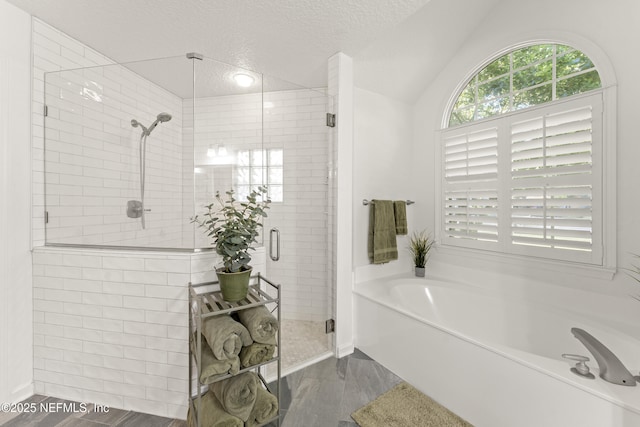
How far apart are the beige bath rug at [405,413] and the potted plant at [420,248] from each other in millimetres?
1257

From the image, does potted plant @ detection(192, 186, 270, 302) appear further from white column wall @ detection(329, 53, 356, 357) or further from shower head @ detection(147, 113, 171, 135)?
white column wall @ detection(329, 53, 356, 357)

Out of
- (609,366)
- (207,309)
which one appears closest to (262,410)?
(207,309)

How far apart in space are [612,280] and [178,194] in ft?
9.46

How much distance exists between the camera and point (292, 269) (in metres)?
2.26

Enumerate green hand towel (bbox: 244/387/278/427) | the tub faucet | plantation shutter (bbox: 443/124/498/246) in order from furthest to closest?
plantation shutter (bbox: 443/124/498/246), green hand towel (bbox: 244/387/278/427), the tub faucet

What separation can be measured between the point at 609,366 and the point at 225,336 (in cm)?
176

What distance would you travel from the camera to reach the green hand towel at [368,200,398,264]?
2.61 metres

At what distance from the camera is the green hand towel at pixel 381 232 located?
261 cm

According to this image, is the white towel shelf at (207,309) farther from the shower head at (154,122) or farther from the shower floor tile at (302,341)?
the shower head at (154,122)

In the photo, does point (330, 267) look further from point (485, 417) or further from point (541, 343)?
point (541, 343)

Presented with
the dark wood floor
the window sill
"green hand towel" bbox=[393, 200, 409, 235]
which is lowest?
the dark wood floor

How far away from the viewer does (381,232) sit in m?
2.63

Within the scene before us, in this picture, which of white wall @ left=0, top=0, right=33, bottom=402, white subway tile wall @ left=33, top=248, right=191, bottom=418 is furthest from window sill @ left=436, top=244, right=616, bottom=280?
white wall @ left=0, top=0, right=33, bottom=402

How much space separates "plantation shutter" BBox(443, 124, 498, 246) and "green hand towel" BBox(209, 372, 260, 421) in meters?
2.22
